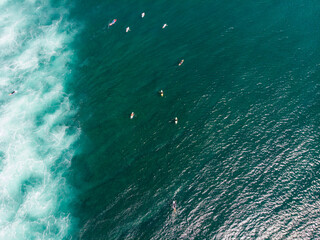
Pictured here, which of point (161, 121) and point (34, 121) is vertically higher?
point (34, 121)

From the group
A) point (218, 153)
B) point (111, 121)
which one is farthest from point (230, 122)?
point (111, 121)

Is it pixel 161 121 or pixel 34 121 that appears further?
pixel 34 121

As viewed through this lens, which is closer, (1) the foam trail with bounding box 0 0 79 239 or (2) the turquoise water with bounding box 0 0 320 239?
(2) the turquoise water with bounding box 0 0 320 239

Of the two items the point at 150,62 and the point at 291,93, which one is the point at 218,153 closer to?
the point at 291,93

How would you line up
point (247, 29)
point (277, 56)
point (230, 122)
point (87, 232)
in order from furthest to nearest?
point (247, 29), point (277, 56), point (230, 122), point (87, 232)

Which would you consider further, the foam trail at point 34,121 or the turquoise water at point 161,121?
the foam trail at point 34,121
